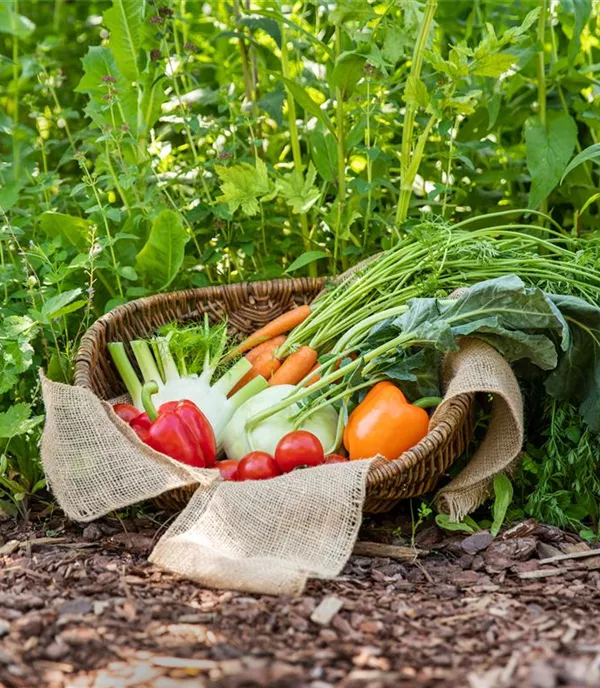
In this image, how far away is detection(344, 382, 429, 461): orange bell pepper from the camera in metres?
2.68

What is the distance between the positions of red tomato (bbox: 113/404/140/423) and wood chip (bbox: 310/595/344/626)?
3.22 feet

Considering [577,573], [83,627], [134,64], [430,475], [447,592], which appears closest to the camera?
[83,627]

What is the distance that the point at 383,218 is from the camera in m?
3.57

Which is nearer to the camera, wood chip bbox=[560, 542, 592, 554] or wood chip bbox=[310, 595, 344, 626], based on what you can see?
wood chip bbox=[310, 595, 344, 626]

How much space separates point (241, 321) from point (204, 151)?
85 cm

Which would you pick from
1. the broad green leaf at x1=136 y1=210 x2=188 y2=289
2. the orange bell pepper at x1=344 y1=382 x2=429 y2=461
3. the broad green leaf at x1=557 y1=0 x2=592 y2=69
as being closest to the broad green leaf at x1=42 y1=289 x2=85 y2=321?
the broad green leaf at x1=136 y1=210 x2=188 y2=289

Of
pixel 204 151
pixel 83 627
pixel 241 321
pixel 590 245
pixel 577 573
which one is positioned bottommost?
pixel 577 573

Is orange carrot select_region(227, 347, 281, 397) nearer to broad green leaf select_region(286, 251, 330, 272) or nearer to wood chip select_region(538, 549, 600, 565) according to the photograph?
broad green leaf select_region(286, 251, 330, 272)

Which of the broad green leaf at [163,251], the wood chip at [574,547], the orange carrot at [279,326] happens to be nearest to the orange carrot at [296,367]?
the orange carrot at [279,326]

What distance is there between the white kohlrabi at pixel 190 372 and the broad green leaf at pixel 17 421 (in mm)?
392

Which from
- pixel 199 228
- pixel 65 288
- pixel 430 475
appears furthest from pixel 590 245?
pixel 65 288

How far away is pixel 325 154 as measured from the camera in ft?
11.6

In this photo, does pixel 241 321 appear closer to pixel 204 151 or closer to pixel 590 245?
pixel 204 151

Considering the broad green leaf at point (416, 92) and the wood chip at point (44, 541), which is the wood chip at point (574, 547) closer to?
the wood chip at point (44, 541)
